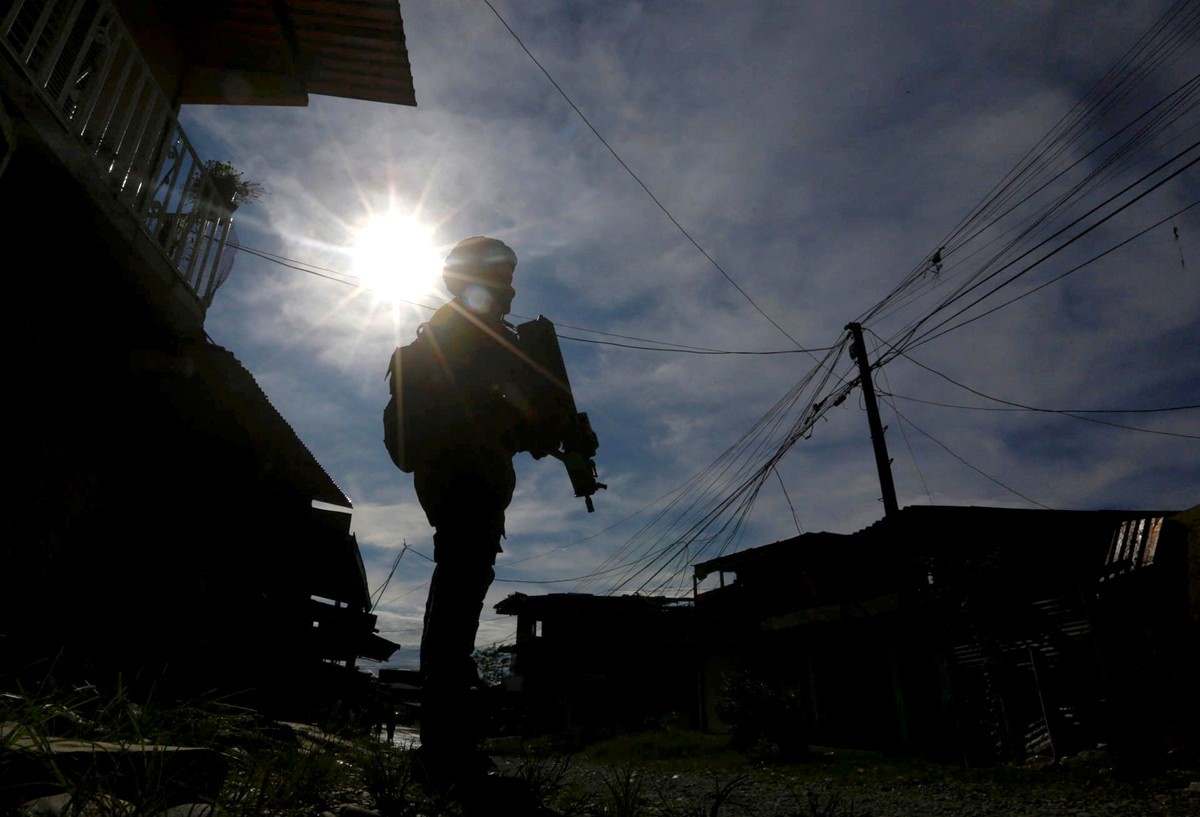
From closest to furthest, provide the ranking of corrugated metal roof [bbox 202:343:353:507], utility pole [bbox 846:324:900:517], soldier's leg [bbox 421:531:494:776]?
soldier's leg [bbox 421:531:494:776] < corrugated metal roof [bbox 202:343:353:507] < utility pole [bbox 846:324:900:517]

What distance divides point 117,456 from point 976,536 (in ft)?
51.3

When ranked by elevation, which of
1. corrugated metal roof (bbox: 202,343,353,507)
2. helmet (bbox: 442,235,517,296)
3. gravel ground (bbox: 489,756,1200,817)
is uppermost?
corrugated metal roof (bbox: 202,343,353,507)

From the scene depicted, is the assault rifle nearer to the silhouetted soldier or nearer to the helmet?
the silhouetted soldier

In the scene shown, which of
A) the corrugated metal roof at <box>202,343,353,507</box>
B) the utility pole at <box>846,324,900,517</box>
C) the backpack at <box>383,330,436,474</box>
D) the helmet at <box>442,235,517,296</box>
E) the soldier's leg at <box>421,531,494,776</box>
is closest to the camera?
the soldier's leg at <box>421,531,494,776</box>

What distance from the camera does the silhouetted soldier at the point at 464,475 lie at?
207 centimetres

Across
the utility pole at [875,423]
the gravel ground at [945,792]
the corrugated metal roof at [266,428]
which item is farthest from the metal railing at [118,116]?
the utility pole at [875,423]

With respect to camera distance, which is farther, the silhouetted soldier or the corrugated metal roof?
the corrugated metal roof

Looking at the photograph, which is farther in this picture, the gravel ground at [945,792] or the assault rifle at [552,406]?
the gravel ground at [945,792]

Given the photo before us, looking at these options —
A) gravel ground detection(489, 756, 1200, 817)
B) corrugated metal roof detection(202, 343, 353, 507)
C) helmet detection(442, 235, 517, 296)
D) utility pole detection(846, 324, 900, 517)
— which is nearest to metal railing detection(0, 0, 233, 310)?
corrugated metal roof detection(202, 343, 353, 507)

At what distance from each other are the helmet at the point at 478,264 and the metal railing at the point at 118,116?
2744 millimetres

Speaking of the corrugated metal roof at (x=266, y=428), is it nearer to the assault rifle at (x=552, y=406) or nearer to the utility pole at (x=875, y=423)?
the assault rifle at (x=552, y=406)

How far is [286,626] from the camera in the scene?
1047 centimetres

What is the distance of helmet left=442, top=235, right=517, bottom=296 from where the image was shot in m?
2.67

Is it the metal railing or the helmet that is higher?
the metal railing
